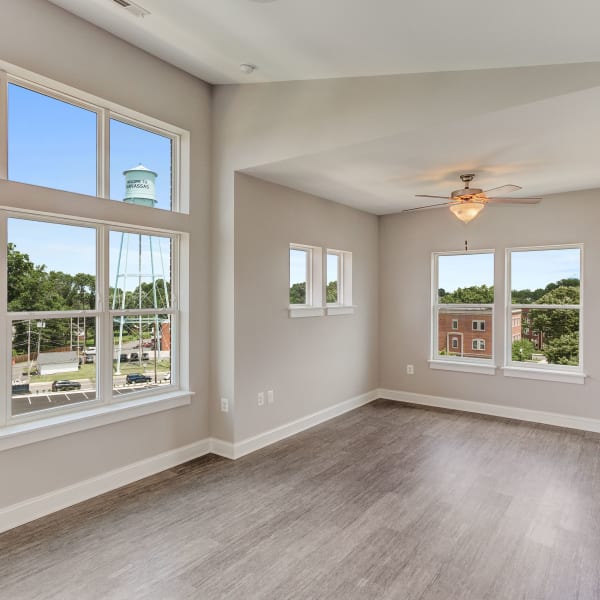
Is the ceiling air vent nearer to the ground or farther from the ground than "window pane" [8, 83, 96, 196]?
farther from the ground

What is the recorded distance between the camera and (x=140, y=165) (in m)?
3.57

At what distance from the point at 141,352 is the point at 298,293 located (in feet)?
6.38

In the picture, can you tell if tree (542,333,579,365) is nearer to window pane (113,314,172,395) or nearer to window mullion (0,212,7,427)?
window pane (113,314,172,395)

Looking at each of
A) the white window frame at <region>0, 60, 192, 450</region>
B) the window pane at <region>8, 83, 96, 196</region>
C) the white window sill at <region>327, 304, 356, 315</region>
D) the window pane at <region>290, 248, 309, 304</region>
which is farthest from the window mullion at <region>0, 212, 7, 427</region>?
the white window sill at <region>327, 304, 356, 315</region>

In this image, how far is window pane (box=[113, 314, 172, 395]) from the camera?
3475 millimetres

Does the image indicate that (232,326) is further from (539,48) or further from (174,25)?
(539,48)

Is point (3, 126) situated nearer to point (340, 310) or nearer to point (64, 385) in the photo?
point (64, 385)

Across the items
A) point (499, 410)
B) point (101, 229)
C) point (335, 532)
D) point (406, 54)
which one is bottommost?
point (335, 532)

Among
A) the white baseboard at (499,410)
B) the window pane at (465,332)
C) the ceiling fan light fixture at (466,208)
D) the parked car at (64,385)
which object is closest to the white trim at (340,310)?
the window pane at (465,332)

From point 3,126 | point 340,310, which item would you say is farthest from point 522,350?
point 3,126

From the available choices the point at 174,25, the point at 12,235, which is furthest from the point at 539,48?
the point at 12,235

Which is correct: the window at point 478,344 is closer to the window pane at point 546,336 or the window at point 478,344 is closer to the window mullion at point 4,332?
the window pane at point 546,336

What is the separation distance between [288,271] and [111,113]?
2.13 m

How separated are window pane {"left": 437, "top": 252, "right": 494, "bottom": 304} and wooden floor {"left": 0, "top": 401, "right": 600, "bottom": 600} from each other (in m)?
2.02
